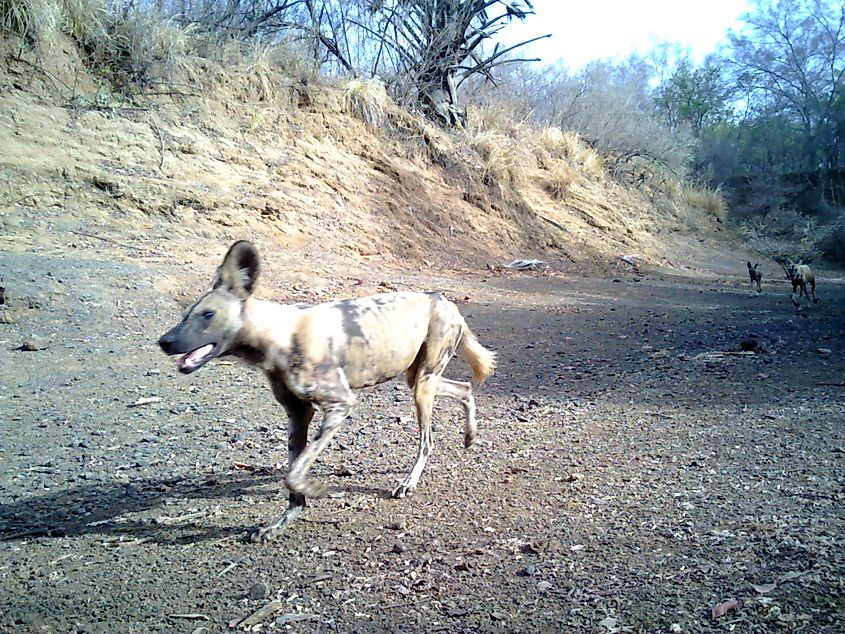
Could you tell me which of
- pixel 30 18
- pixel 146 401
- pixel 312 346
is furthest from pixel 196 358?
pixel 30 18

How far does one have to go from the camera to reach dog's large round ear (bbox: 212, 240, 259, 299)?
3969 mm

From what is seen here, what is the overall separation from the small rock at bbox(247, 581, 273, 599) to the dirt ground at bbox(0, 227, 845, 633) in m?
0.01

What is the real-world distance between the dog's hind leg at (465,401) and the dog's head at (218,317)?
1.67 meters

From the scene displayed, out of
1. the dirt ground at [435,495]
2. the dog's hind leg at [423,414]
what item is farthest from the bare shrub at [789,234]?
the dog's hind leg at [423,414]

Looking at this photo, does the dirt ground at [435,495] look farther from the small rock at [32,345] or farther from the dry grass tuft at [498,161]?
the dry grass tuft at [498,161]

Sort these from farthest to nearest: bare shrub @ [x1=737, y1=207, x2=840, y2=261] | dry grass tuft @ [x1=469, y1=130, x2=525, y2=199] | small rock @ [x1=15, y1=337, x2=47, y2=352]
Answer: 1. bare shrub @ [x1=737, y1=207, x2=840, y2=261]
2. dry grass tuft @ [x1=469, y1=130, x2=525, y2=199]
3. small rock @ [x1=15, y1=337, x2=47, y2=352]

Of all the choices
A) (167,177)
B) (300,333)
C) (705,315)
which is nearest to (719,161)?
(705,315)

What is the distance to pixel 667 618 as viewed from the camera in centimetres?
298

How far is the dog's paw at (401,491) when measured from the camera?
4.50m

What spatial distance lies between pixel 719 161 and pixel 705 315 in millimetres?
28598

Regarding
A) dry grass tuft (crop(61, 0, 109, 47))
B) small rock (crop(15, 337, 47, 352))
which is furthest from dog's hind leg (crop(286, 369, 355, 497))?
dry grass tuft (crop(61, 0, 109, 47))

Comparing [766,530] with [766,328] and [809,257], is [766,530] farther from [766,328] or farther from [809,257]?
[809,257]

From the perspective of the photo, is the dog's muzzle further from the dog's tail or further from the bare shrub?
the bare shrub

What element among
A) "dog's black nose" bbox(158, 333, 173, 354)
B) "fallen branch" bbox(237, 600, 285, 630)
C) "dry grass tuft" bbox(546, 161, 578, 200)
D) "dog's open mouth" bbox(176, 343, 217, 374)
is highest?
"dry grass tuft" bbox(546, 161, 578, 200)
